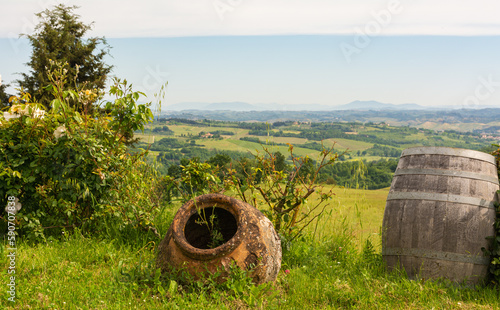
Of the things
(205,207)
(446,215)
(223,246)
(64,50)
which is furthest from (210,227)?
(64,50)

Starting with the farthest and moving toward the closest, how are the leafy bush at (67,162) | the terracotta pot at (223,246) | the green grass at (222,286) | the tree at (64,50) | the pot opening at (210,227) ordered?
the tree at (64,50) < the leafy bush at (67,162) < the pot opening at (210,227) < the terracotta pot at (223,246) < the green grass at (222,286)

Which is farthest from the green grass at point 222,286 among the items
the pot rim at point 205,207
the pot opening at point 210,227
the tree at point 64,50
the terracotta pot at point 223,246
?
the tree at point 64,50

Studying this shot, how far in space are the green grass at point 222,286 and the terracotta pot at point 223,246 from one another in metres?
0.13

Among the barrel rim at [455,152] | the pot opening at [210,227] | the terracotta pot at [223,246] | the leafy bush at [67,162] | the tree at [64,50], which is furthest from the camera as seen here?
the tree at [64,50]

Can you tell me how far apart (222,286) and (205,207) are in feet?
2.52

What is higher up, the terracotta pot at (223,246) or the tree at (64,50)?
the tree at (64,50)

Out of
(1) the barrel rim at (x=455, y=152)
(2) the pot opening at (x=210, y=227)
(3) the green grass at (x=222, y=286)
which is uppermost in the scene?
(1) the barrel rim at (x=455, y=152)

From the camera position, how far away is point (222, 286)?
307 centimetres

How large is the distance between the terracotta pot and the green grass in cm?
13

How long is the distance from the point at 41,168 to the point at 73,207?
0.57m

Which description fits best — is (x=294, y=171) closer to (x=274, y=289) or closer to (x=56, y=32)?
(x=274, y=289)

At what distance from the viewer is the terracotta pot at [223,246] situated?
3090mm

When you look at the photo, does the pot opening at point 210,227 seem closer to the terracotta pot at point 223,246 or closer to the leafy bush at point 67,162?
the terracotta pot at point 223,246

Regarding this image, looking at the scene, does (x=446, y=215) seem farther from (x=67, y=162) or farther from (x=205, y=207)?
(x=67, y=162)
